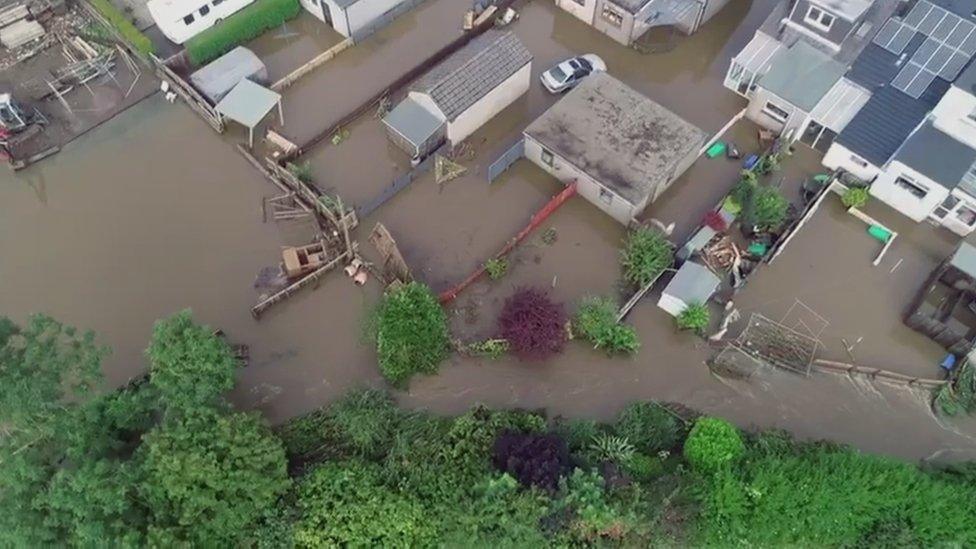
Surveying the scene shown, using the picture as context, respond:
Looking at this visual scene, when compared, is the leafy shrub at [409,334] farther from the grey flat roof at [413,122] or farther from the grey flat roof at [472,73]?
the grey flat roof at [472,73]

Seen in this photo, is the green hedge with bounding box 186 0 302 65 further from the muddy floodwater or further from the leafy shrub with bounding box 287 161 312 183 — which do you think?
the leafy shrub with bounding box 287 161 312 183

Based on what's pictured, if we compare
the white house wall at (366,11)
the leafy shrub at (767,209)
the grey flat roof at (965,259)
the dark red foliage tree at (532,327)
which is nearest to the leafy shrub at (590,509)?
the dark red foliage tree at (532,327)

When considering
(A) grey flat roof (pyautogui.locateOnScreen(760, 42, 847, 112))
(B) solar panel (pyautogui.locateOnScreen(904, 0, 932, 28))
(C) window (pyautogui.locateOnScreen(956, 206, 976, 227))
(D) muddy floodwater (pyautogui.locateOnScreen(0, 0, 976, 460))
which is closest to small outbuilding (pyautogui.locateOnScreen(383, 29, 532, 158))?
(D) muddy floodwater (pyautogui.locateOnScreen(0, 0, 976, 460))

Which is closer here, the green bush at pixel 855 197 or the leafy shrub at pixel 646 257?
the leafy shrub at pixel 646 257

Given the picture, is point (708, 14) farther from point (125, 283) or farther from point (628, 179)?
point (125, 283)

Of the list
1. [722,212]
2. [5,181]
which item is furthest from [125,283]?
[722,212]

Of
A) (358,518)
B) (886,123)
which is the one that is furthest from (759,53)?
(358,518)
